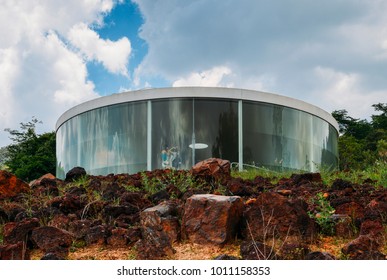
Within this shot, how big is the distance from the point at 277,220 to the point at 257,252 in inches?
31.0

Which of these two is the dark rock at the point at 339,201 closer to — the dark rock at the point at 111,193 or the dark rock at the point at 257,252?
the dark rock at the point at 257,252

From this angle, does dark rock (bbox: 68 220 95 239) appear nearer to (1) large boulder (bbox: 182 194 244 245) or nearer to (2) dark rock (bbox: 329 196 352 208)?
(1) large boulder (bbox: 182 194 244 245)

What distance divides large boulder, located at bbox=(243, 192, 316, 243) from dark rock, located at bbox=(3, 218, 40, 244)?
6.78ft

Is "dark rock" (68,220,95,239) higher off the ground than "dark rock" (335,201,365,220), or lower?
lower

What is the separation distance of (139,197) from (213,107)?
49.7ft

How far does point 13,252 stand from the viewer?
17.9 ft

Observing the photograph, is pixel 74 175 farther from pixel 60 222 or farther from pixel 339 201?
pixel 339 201

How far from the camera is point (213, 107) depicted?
2228cm

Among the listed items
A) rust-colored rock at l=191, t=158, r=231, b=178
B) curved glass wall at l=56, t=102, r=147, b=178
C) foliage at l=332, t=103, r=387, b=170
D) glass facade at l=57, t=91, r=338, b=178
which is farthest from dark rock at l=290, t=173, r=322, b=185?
foliage at l=332, t=103, r=387, b=170

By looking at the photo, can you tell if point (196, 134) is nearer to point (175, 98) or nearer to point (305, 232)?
point (175, 98)

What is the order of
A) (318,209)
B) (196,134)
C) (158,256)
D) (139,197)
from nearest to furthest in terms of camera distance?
(158,256) < (318,209) < (139,197) < (196,134)

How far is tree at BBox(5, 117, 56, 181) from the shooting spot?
1141 inches

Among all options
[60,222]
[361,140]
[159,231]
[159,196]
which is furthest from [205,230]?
[361,140]
